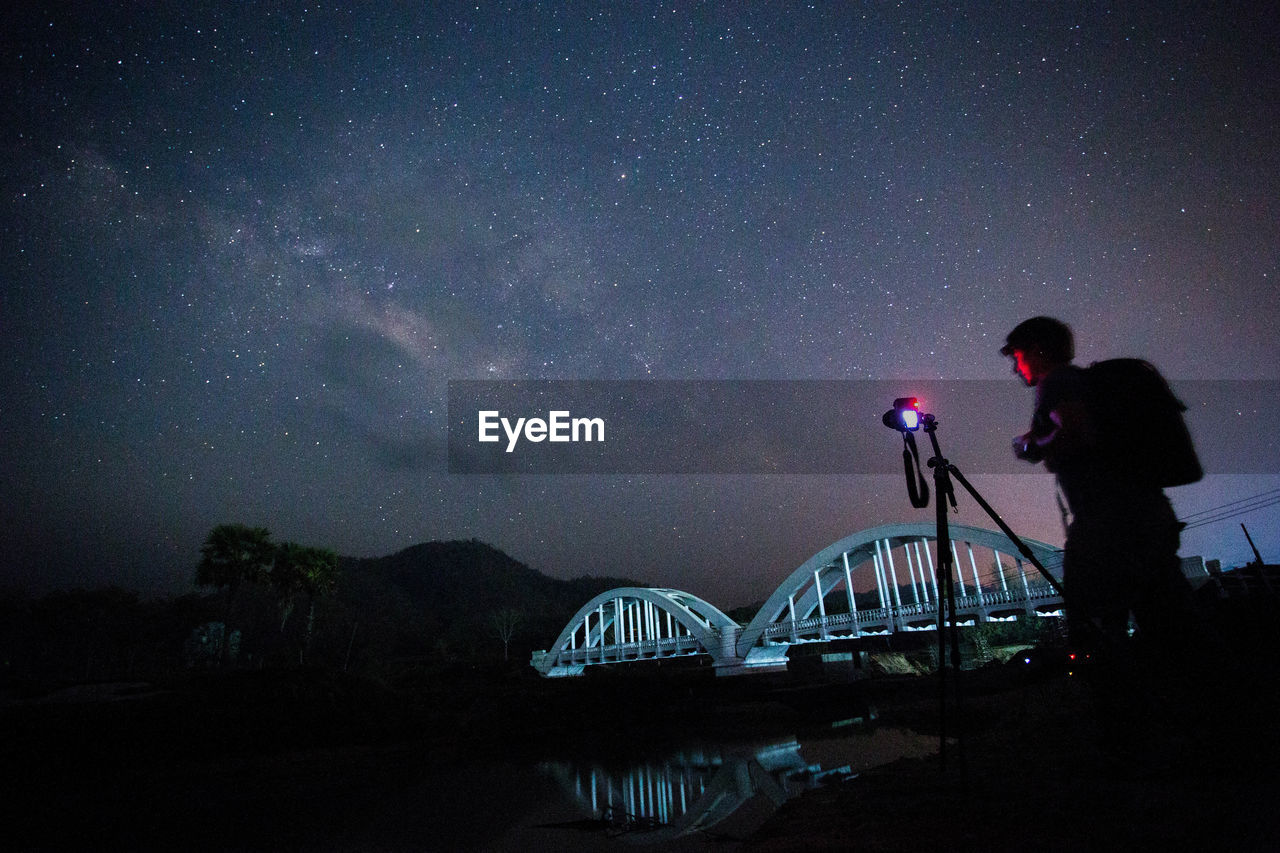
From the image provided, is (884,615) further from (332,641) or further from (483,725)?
(332,641)

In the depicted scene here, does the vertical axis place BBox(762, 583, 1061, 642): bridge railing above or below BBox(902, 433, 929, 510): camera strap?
below

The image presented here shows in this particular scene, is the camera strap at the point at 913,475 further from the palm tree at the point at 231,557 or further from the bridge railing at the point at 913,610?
the palm tree at the point at 231,557

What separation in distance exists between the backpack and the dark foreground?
1.30m

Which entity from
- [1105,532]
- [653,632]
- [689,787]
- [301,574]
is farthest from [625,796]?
[653,632]

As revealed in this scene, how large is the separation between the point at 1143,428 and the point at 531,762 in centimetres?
1938

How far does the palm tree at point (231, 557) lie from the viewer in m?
39.6

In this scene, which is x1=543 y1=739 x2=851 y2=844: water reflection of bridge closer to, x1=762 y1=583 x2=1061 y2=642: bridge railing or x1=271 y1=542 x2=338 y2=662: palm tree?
x1=762 y1=583 x2=1061 y2=642: bridge railing

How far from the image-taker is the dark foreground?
3.17 meters

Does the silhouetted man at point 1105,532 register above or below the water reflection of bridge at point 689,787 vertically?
above

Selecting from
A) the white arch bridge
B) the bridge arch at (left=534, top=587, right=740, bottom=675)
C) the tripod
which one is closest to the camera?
the tripod

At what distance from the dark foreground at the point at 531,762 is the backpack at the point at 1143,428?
4.27 feet

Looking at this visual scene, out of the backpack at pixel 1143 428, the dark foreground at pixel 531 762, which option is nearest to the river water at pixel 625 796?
the dark foreground at pixel 531 762

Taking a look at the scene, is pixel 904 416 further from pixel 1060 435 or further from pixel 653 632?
pixel 653 632

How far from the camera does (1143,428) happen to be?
328cm
